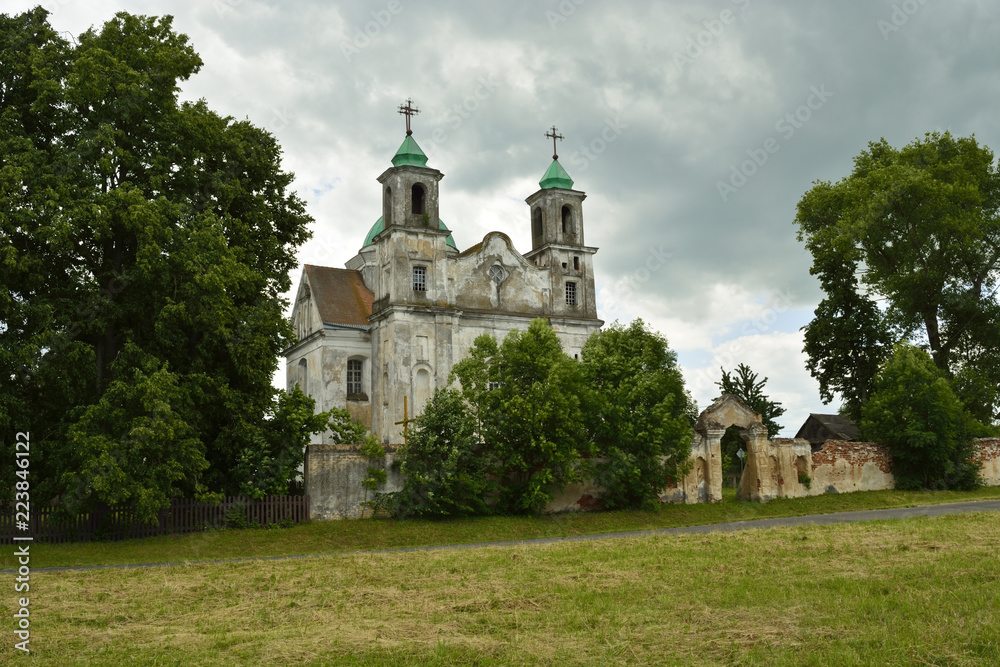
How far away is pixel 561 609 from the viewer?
10.6 m

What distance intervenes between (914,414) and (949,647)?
30.2 m

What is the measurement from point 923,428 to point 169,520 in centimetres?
2874

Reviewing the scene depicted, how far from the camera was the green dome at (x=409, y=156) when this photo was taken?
4166cm

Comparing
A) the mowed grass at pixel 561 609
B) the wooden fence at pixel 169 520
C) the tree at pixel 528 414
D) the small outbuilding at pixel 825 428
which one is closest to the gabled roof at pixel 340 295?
the tree at pixel 528 414

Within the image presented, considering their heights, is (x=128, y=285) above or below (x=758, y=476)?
above

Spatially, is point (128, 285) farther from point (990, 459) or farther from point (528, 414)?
point (990, 459)

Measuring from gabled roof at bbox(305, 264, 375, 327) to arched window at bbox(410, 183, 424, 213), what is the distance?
5693 mm

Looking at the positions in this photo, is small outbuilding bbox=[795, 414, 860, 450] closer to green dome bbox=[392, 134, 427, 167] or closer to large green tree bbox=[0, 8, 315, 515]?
green dome bbox=[392, 134, 427, 167]

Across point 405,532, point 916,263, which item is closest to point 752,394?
point 916,263

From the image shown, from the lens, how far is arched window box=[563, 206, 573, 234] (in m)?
45.7

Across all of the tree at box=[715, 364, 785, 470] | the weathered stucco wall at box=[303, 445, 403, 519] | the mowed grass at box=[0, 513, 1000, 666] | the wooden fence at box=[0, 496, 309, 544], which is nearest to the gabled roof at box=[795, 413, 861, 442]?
the tree at box=[715, 364, 785, 470]

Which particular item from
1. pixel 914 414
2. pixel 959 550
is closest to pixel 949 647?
pixel 959 550

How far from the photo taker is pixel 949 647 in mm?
7609

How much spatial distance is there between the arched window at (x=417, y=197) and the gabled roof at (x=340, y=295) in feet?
18.7
